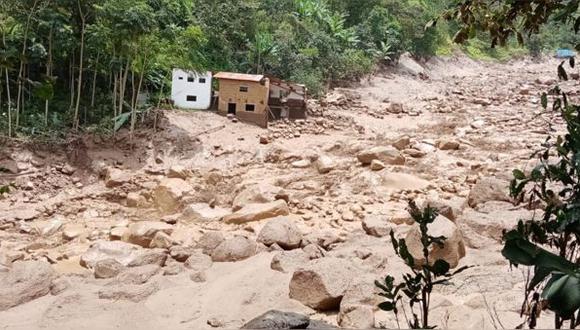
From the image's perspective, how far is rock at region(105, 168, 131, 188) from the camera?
9203 millimetres

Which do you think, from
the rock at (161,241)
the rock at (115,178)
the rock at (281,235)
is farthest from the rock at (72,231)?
the rock at (281,235)

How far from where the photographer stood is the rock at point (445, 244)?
177 inches

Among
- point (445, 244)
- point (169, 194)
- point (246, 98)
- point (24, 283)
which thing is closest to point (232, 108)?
point (246, 98)

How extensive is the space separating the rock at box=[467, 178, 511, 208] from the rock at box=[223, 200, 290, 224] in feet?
7.87

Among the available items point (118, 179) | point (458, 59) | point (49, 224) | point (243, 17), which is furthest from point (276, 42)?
point (458, 59)

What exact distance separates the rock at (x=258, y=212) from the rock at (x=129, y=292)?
2013 mm

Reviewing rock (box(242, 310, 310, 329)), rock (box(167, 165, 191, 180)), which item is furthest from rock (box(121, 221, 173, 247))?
rock (box(242, 310, 310, 329))

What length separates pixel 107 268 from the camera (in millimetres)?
5664

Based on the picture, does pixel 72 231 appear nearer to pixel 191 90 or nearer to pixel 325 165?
pixel 325 165

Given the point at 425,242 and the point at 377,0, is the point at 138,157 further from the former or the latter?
the point at 377,0

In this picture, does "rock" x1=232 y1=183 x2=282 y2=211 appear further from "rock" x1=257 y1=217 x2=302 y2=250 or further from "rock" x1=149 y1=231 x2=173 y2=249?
"rock" x1=257 y1=217 x2=302 y2=250

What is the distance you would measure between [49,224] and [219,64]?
7.35 meters

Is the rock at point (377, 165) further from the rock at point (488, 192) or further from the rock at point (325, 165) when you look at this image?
the rock at point (488, 192)

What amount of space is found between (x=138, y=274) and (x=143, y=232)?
130cm
